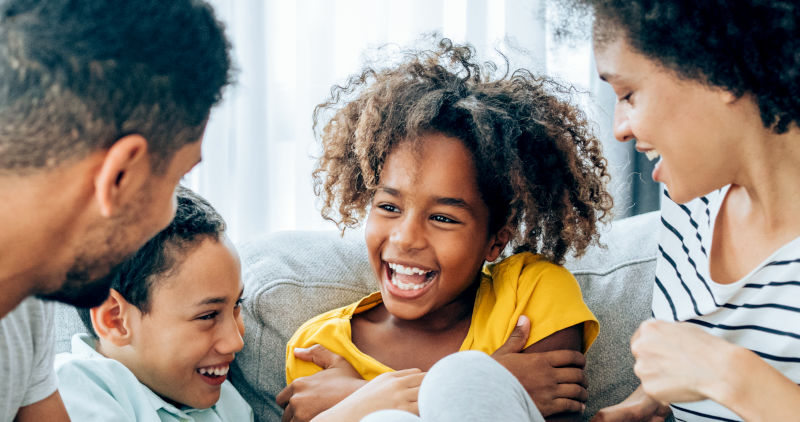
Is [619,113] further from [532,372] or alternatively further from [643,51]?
[532,372]

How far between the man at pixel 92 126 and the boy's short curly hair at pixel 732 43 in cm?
60

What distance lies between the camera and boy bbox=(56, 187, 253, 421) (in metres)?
1.44

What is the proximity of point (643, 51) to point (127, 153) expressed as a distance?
2.41ft

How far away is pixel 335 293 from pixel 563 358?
53 cm

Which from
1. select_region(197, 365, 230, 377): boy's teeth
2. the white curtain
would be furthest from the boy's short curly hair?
the white curtain

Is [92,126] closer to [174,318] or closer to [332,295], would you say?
[174,318]

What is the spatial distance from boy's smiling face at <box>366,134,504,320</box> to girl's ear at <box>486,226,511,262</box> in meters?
0.05

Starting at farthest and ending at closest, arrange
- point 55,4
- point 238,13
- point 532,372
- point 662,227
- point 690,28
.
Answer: point 238,13 < point 662,227 < point 532,372 < point 690,28 < point 55,4

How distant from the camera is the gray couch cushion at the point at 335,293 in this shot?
1.62m

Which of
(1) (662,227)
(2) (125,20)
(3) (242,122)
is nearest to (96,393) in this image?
(2) (125,20)

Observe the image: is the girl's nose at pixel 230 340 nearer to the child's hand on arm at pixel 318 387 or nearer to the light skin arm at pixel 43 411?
the child's hand on arm at pixel 318 387

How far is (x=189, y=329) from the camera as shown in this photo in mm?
1453

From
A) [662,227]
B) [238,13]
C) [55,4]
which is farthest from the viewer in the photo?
[238,13]

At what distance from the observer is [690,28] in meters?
1.10
